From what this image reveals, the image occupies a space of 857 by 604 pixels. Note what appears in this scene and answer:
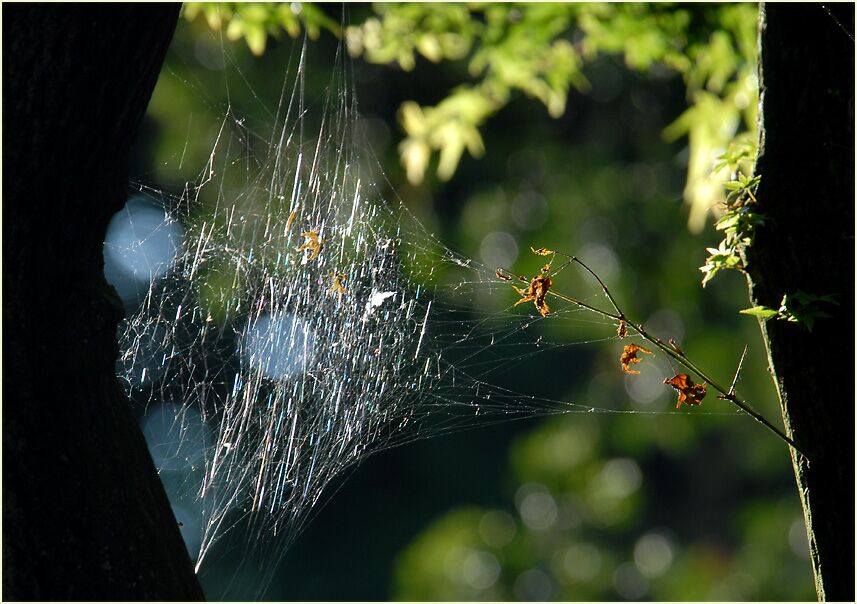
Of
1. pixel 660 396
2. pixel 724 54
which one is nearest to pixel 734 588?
pixel 660 396

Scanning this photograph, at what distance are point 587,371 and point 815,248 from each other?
8.85 m

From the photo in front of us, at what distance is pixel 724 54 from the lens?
3.30 meters

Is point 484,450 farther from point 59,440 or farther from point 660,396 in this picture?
point 59,440

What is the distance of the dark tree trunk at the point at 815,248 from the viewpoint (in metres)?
1.52

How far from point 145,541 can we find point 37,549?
0.51 ft

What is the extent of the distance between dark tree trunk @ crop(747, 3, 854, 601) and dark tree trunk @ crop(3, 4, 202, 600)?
Answer: 3.63 feet

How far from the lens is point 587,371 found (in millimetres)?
10258

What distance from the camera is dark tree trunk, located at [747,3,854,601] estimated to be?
59.9 inches

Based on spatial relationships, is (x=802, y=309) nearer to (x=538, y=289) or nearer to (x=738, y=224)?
(x=738, y=224)

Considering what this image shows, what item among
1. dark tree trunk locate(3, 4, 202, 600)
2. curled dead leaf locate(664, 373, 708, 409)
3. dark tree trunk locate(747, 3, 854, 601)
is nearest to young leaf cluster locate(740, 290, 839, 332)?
dark tree trunk locate(747, 3, 854, 601)

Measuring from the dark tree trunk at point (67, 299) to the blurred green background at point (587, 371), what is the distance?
6.78 metres

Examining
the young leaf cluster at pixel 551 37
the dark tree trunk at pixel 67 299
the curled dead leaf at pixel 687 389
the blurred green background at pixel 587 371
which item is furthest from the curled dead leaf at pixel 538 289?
the blurred green background at pixel 587 371

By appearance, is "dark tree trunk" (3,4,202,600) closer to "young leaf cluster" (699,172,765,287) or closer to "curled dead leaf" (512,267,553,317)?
"curled dead leaf" (512,267,553,317)

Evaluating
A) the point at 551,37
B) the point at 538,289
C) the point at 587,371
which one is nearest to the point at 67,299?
the point at 538,289
